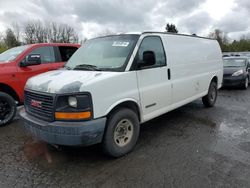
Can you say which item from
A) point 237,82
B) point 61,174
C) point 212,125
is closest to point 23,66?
point 61,174

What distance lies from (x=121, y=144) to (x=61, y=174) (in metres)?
1.03

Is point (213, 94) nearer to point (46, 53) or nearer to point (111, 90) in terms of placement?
point (111, 90)

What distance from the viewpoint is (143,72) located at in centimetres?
393

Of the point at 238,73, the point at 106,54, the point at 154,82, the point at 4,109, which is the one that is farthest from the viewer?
the point at 238,73

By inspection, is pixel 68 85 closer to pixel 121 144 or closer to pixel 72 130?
pixel 72 130

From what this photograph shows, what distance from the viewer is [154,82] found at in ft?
13.7

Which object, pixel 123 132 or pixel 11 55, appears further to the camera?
pixel 11 55

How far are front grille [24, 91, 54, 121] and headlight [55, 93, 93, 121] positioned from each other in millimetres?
142

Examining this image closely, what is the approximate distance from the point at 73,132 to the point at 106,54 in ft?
5.27

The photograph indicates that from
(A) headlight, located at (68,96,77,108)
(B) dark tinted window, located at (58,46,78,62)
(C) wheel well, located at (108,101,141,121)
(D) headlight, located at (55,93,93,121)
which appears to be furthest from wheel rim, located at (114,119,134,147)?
(B) dark tinted window, located at (58,46,78,62)

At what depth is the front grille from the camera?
3.20 metres

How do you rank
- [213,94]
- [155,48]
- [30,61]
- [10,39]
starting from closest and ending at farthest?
[155,48], [30,61], [213,94], [10,39]

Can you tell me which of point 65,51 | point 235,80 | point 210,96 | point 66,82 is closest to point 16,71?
point 65,51

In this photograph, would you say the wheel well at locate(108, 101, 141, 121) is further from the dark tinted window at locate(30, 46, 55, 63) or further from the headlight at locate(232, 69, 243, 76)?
the headlight at locate(232, 69, 243, 76)
